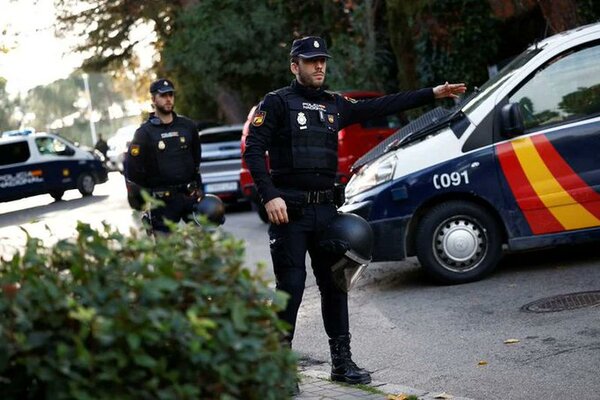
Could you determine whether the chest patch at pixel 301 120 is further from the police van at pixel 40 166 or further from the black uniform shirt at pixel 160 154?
the police van at pixel 40 166

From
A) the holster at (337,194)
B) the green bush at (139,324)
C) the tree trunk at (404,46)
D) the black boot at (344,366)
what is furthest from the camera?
the tree trunk at (404,46)

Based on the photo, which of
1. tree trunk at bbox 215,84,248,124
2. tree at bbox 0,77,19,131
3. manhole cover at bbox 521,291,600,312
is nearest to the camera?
manhole cover at bbox 521,291,600,312

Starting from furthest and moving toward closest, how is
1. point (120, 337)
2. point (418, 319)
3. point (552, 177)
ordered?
point (552, 177), point (418, 319), point (120, 337)

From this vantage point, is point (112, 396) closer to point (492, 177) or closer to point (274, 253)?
point (274, 253)

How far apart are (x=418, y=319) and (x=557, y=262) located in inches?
90.2

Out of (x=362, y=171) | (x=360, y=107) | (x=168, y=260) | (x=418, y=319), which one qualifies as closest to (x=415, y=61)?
(x=362, y=171)

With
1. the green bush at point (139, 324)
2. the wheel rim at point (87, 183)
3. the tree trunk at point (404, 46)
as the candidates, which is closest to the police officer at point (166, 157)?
the green bush at point (139, 324)

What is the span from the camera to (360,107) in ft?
21.3

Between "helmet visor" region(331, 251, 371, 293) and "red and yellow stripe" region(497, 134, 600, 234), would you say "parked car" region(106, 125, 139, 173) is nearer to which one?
"red and yellow stripe" region(497, 134, 600, 234)

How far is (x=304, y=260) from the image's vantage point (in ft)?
20.4

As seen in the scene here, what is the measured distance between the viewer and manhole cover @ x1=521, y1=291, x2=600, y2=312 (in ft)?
26.1

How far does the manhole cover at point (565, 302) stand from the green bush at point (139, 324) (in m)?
5.01

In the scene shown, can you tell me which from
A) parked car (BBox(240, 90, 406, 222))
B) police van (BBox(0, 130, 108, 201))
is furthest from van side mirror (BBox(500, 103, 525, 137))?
police van (BBox(0, 130, 108, 201))

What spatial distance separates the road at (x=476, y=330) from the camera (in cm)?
611
